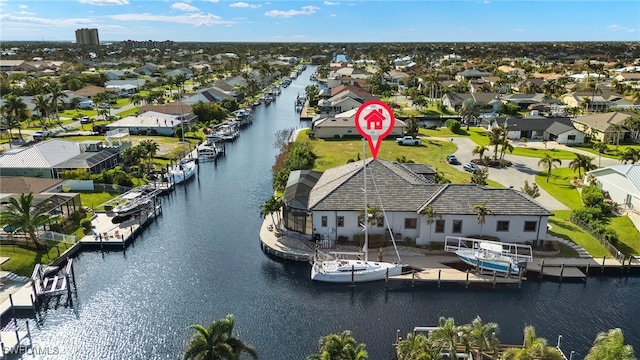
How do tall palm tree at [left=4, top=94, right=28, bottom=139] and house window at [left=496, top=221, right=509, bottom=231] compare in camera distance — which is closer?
house window at [left=496, top=221, right=509, bottom=231]

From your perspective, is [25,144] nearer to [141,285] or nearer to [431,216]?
[141,285]

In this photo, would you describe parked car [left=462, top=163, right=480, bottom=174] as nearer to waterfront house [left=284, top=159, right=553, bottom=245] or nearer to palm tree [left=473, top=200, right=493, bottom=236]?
waterfront house [left=284, top=159, right=553, bottom=245]

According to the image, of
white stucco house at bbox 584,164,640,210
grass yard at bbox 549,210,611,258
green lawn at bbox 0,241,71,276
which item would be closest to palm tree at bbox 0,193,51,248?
green lawn at bbox 0,241,71,276

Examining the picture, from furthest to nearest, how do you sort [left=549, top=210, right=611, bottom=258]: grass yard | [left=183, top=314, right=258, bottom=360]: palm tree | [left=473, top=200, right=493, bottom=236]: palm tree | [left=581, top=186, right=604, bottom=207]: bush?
1. [left=581, top=186, right=604, bottom=207]: bush
2. [left=549, top=210, right=611, bottom=258]: grass yard
3. [left=473, top=200, right=493, bottom=236]: palm tree
4. [left=183, top=314, right=258, bottom=360]: palm tree

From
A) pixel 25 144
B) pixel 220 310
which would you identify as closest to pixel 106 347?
pixel 220 310

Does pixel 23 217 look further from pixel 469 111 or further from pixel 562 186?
pixel 469 111

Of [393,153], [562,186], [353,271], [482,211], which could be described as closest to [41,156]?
[353,271]

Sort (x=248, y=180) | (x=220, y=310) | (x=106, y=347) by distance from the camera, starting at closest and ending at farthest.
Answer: (x=106, y=347)
(x=220, y=310)
(x=248, y=180)
